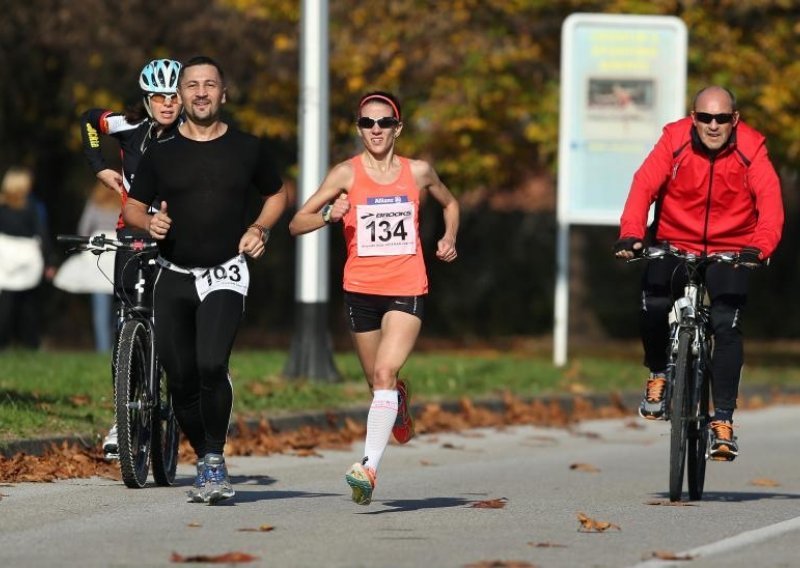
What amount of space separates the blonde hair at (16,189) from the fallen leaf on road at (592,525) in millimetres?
11983

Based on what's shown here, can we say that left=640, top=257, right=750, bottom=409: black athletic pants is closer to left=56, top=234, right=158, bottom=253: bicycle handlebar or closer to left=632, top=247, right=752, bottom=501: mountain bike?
left=632, top=247, right=752, bottom=501: mountain bike

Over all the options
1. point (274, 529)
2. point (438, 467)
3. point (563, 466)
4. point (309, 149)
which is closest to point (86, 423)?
point (438, 467)

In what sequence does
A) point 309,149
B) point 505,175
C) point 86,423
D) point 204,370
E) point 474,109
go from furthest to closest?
point 505,175 → point 474,109 → point 309,149 → point 86,423 → point 204,370

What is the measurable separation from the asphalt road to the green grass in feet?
3.17

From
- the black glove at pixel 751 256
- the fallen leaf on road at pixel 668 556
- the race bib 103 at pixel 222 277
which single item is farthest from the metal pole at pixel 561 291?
the fallen leaf on road at pixel 668 556

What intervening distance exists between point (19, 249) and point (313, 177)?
183 inches

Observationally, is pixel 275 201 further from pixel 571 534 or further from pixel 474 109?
pixel 474 109

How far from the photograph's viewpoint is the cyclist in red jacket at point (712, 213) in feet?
34.3

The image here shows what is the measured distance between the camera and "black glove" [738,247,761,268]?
33.5 ft

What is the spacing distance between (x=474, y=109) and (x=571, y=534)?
568 inches

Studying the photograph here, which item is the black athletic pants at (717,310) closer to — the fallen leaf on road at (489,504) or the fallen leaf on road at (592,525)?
the fallen leaf on road at (489,504)

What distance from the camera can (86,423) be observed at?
41.4 ft

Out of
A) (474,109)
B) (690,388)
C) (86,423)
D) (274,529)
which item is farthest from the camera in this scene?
(474,109)

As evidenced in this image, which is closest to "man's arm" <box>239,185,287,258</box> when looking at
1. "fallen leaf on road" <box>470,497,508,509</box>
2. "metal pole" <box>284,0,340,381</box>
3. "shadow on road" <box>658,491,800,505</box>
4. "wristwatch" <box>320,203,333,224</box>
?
"wristwatch" <box>320,203,333,224</box>
